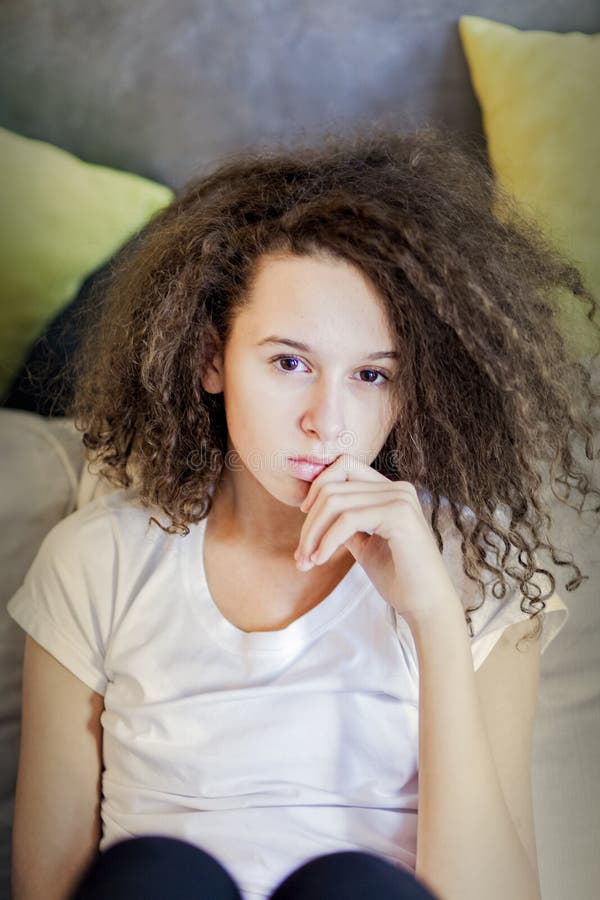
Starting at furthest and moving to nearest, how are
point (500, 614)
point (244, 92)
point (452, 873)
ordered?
point (244, 92) < point (500, 614) < point (452, 873)

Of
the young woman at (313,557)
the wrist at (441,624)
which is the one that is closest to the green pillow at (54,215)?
the young woman at (313,557)

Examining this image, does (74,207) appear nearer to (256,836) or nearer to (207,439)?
(207,439)

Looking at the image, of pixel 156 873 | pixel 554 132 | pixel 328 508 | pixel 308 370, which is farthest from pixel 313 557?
pixel 554 132

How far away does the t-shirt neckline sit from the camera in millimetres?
791

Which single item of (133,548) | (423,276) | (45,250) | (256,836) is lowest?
(256,836)

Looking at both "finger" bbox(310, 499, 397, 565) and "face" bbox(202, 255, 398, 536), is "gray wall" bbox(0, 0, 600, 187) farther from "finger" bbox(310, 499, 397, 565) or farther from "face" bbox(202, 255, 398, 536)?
"finger" bbox(310, 499, 397, 565)

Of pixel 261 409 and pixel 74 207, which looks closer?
pixel 261 409

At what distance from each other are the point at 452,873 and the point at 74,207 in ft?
2.41

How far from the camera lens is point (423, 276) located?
721 millimetres

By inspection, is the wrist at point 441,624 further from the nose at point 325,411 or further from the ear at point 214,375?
the ear at point 214,375

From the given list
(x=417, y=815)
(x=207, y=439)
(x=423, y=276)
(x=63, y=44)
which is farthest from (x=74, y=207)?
(x=417, y=815)

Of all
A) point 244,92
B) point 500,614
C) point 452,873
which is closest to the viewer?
point 452,873

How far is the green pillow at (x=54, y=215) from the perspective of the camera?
1.01 m

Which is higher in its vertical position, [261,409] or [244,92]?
[244,92]
